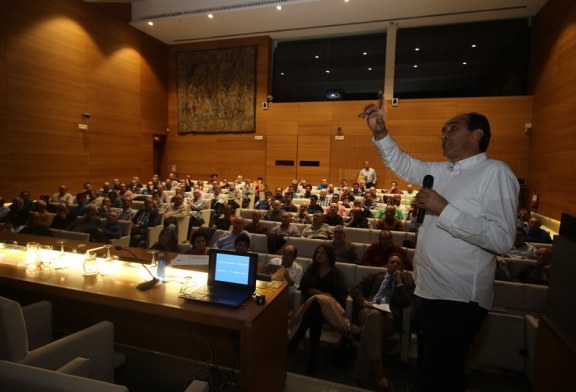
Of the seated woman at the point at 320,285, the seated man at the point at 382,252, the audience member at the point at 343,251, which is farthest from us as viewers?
the audience member at the point at 343,251

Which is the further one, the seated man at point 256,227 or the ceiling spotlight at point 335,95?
the ceiling spotlight at point 335,95

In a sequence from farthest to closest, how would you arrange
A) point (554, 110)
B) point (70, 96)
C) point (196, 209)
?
point (70, 96) < point (554, 110) < point (196, 209)

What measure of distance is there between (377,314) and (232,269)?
1.33m

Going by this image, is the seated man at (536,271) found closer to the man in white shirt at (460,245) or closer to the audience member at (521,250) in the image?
the audience member at (521,250)

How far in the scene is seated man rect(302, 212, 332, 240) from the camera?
18.3 feet

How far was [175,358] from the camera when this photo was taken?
2.84 meters

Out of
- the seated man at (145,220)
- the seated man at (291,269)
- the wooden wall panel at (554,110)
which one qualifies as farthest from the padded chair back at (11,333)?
the wooden wall panel at (554,110)

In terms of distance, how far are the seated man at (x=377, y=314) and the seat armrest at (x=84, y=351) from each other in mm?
1731

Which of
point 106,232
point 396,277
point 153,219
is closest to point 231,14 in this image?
point 153,219

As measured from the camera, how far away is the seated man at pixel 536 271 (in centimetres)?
387

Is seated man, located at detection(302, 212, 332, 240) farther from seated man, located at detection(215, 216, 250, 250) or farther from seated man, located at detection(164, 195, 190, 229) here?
→ seated man, located at detection(164, 195, 190, 229)

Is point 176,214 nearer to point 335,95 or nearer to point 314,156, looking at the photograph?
point 314,156

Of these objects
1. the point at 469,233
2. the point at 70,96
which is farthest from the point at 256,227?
the point at 70,96

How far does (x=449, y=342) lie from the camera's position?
1.37 meters
